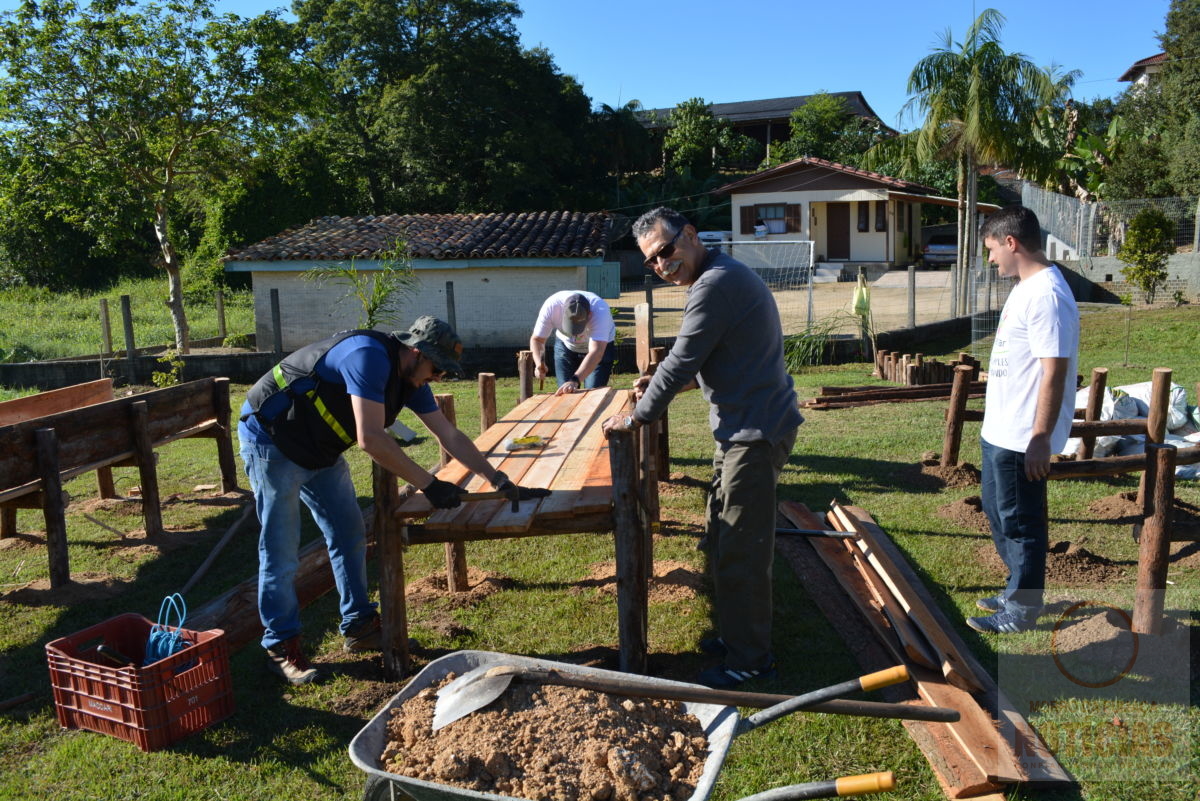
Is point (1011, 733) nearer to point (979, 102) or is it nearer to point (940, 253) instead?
point (979, 102)

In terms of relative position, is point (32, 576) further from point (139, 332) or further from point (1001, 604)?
point (139, 332)

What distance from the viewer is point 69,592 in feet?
18.2

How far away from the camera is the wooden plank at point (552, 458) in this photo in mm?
3824

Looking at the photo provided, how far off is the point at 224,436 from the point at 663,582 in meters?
4.39

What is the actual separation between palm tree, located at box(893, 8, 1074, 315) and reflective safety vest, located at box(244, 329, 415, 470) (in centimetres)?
1765

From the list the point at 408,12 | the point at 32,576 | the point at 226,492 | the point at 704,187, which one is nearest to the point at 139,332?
the point at 226,492

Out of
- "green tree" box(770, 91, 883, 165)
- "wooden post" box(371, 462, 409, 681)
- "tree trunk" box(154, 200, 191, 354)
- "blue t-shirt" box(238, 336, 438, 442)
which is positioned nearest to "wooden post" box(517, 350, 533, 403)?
"blue t-shirt" box(238, 336, 438, 442)

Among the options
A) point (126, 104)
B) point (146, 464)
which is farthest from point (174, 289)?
point (146, 464)

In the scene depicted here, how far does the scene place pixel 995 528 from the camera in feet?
15.2

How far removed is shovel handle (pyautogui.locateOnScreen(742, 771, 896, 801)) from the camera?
2236 mm

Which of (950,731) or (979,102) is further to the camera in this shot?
(979,102)

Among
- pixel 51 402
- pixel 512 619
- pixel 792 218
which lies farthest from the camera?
pixel 792 218

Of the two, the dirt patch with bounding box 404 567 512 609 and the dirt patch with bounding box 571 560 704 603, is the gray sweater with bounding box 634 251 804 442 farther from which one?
the dirt patch with bounding box 404 567 512 609

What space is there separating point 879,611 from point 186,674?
10.9 ft
